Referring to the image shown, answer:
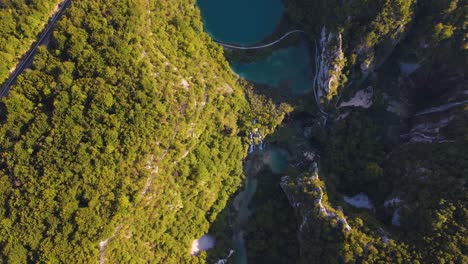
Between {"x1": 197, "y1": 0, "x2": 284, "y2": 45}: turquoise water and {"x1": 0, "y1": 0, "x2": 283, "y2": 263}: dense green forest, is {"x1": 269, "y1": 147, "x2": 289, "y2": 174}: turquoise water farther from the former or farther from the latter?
{"x1": 197, "y1": 0, "x2": 284, "y2": 45}: turquoise water

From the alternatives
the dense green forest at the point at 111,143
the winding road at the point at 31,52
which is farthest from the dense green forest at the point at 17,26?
the dense green forest at the point at 111,143

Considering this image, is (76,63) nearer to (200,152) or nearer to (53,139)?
(53,139)

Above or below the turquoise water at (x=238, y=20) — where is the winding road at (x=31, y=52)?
below

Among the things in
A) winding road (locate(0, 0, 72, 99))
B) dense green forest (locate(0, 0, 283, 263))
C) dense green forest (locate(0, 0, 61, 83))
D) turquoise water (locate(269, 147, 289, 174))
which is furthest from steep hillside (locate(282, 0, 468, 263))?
dense green forest (locate(0, 0, 61, 83))

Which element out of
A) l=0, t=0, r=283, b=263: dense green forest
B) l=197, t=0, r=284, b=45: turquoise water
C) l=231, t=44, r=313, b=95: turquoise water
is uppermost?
l=197, t=0, r=284, b=45: turquoise water

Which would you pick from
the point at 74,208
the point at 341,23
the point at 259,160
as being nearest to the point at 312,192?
the point at 259,160

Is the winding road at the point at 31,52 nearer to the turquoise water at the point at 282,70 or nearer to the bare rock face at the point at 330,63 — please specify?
the turquoise water at the point at 282,70

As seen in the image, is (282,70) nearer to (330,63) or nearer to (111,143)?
(330,63)

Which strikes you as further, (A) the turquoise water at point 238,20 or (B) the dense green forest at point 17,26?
(A) the turquoise water at point 238,20
